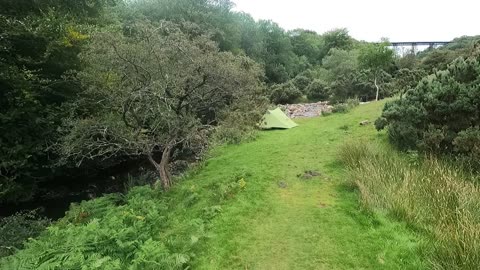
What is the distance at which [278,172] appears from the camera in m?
8.53

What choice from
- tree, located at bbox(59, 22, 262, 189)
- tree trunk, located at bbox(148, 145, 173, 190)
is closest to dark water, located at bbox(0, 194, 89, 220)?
tree, located at bbox(59, 22, 262, 189)

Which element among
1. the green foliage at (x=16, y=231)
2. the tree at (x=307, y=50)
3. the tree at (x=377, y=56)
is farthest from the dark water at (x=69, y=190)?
the tree at (x=307, y=50)

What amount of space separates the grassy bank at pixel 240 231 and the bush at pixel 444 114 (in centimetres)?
200

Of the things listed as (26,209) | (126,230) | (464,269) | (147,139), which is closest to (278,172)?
(147,139)

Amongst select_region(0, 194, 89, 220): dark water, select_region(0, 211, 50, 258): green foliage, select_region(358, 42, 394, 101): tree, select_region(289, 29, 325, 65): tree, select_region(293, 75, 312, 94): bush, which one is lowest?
select_region(0, 194, 89, 220): dark water

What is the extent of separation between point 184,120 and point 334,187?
165 inches

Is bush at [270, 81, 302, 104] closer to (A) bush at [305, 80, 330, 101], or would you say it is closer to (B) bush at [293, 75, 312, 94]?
(A) bush at [305, 80, 330, 101]

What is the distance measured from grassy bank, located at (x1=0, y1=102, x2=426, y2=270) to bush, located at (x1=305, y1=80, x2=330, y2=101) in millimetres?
26067

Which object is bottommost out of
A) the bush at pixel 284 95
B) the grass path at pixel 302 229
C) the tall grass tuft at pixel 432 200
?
the grass path at pixel 302 229

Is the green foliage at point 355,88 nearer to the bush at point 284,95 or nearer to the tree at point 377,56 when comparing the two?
the tree at point 377,56

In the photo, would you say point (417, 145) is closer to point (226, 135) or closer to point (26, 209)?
point (226, 135)

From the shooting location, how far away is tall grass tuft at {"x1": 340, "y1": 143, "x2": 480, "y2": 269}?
13.3 ft

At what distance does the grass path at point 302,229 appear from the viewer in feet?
15.1

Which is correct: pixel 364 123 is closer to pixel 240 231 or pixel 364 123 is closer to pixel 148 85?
pixel 148 85
